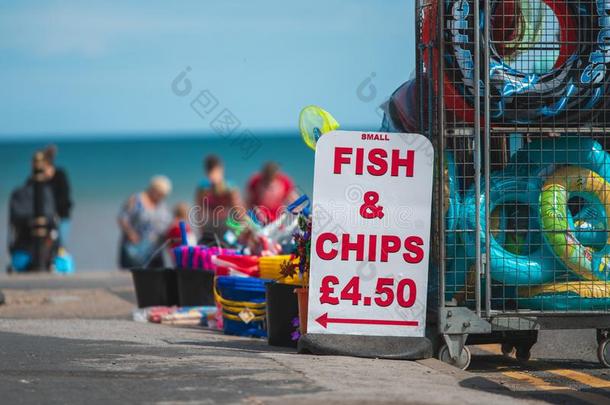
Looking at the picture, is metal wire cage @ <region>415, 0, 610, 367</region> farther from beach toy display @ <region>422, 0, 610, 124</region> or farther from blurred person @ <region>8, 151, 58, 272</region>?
blurred person @ <region>8, 151, 58, 272</region>

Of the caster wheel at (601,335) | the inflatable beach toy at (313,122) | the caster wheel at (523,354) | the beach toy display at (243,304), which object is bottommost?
the caster wheel at (523,354)

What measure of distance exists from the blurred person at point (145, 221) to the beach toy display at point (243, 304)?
11.0 metres

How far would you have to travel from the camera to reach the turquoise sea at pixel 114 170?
44444mm

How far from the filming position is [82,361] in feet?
30.4

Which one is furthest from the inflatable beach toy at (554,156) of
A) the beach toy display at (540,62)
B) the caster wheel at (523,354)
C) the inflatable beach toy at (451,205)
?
the caster wheel at (523,354)

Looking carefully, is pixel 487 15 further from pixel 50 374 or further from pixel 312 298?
pixel 50 374

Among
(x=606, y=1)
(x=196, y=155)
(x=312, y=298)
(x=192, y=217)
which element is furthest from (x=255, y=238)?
(x=196, y=155)

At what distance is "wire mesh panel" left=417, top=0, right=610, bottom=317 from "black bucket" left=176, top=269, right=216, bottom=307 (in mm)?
4011

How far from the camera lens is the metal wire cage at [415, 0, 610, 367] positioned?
9844mm

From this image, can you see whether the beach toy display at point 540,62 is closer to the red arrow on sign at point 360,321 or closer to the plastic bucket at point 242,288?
the red arrow on sign at point 360,321

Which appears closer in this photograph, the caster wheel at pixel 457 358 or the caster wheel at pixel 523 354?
the caster wheel at pixel 457 358

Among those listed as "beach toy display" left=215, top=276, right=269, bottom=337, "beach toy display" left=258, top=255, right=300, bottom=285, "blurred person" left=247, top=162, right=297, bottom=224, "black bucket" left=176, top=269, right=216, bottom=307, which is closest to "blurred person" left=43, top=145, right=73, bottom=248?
"blurred person" left=247, top=162, right=297, bottom=224

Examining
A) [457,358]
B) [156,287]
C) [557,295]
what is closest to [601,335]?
[557,295]

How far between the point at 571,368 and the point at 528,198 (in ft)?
4.94
